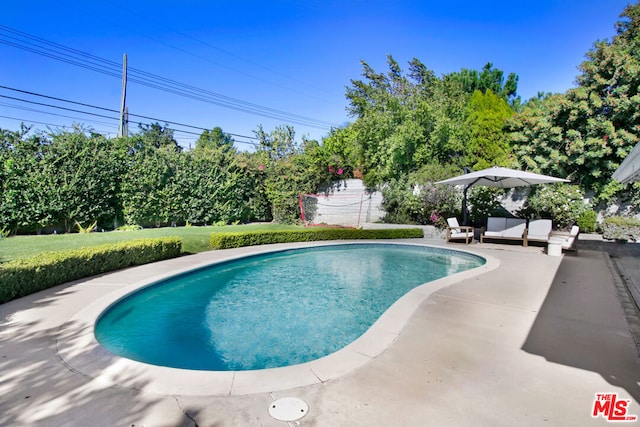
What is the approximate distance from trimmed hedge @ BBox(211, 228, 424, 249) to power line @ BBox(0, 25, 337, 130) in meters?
11.1

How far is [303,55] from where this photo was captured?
1656 cm

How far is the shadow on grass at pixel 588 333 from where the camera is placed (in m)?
2.74

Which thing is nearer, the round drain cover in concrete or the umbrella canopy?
the round drain cover in concrete

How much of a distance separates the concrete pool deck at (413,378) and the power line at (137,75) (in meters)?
13.2

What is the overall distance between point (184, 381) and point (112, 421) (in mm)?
560

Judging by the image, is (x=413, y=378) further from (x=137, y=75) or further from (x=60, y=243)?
(x=137, y=75)

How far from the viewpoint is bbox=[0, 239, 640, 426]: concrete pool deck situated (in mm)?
2125

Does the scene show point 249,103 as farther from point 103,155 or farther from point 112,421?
point 112,421

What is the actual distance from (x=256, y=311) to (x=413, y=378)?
10.1 feet

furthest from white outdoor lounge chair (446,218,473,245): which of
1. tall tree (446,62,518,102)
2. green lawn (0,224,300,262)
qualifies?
tall tree (446,62,518,102)

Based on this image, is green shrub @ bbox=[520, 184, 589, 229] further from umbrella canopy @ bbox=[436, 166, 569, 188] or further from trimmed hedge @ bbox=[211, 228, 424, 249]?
trimmed hedge @ bbox=[211, 228, 424, 249]

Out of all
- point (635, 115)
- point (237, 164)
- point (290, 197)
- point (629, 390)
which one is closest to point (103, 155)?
point (237, 164)

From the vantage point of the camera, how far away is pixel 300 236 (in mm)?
11375

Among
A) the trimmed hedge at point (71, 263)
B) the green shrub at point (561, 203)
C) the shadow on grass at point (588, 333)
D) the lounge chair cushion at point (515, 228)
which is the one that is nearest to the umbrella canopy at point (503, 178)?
the green shrub at point (561, 203)
